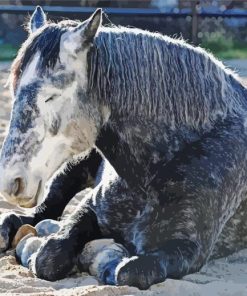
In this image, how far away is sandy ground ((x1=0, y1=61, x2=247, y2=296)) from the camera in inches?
129

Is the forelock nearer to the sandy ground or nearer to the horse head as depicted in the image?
the horse head

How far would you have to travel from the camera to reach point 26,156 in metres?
3.39

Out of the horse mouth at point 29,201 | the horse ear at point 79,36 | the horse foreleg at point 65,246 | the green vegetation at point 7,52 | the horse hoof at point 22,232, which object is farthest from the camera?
the green vegetation at point 7,52

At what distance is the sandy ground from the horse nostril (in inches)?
15.1

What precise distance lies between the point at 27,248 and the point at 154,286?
797 millimetres

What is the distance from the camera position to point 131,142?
3.61 meters

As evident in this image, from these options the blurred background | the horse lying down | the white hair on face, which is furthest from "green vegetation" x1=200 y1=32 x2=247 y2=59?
the white hair on face

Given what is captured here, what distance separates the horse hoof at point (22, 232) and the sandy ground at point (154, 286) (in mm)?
203

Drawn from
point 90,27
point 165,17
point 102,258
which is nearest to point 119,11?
point 165,17

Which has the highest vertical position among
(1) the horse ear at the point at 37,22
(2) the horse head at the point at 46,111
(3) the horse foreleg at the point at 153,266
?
(1) the horse ear at the point at 37,22

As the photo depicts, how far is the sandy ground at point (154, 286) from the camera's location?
3.27 meters

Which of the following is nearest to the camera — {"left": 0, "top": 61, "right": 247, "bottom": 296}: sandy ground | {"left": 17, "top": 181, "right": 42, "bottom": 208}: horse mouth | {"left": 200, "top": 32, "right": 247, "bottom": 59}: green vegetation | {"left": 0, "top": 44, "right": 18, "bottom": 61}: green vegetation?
{"left": 0, "top": 61, "right": 247, "bottom": 296}: sandy ground

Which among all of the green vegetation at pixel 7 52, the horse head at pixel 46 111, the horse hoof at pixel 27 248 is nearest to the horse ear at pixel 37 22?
the horse head at pixel 46 111

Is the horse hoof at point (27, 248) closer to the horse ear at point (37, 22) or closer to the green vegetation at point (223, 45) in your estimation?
the horse ear at point (37, 22)
